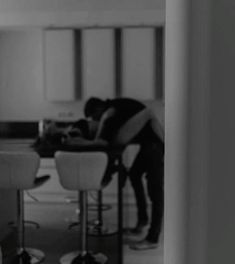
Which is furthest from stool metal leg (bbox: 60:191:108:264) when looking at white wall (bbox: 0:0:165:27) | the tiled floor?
white wall (bbox: 0:0:165:27)

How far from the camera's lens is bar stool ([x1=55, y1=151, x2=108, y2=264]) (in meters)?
3.70

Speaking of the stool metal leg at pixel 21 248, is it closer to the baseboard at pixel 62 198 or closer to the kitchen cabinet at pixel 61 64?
the baseboard at pixel 62 198

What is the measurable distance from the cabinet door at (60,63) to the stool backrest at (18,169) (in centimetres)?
260

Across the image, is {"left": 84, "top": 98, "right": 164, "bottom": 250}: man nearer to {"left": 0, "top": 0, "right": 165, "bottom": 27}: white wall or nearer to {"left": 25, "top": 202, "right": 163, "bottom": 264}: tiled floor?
{"left": 25, "top": 202, "right": 163, "bottom": 264}: tiled floor

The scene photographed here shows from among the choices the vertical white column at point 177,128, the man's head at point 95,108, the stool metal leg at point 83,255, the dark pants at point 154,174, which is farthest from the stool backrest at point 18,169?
the vertical white column at point 177,128

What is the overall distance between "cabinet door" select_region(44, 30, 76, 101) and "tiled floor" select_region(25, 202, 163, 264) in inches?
57.4

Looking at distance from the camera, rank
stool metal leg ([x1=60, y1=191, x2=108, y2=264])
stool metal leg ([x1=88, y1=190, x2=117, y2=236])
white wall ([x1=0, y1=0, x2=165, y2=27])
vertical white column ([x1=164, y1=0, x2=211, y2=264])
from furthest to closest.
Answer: white wall ([x1=0, y1=0, x2=165, y2=27]) < stool metal leg ([x1=88, y1=190, x2=117, y2=236]) < stool metal leg ([x1=60, y1=191, x2=108, y2=264]) < vertical white column ([x1=164, y1=0, x2=211, y2=264])

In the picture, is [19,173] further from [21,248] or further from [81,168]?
[21,248]

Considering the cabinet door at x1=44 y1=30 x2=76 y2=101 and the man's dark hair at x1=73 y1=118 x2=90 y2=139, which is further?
the cabinet door at x1=44 y1=30 x2=76 y2=101

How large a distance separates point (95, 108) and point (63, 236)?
52.1 inches

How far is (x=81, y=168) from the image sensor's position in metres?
3.73

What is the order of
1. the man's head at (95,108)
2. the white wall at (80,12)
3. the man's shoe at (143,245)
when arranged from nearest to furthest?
1. the man's shoe at (143,245)
2. the man's head at (95,108)
3. the white wall at (80,12)

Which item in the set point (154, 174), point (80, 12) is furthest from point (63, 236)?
point (80, 12)

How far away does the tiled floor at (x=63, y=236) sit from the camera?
13.7ft
